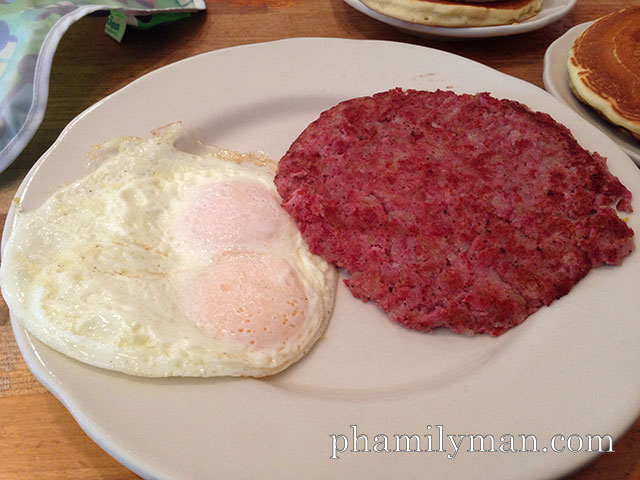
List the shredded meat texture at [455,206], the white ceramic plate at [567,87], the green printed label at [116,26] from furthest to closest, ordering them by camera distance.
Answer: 1. the green printed label at [116,26]
2. the white ceramic plate at [567,87]
3. the shredded meat texture at [455,206]

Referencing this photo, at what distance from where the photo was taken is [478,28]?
2986mm

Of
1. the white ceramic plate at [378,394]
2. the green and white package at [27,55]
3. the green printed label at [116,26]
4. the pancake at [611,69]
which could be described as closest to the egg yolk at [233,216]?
the white ceramic plate at [378,394]

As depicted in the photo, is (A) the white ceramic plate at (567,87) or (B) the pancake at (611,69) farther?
(A) the white ceramic plate at (567,87)

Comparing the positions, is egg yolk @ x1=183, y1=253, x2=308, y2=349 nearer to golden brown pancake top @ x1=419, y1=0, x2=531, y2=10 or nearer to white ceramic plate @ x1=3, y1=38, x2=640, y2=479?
white ceramic plate @ x1=3, y1=38, x2=640, y2=479

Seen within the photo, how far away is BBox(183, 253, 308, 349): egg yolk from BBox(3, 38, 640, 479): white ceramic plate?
160 millimetres

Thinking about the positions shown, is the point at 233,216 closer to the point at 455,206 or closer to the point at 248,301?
→ the point at 248,301

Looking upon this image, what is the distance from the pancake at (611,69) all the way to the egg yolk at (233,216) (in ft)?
5.81

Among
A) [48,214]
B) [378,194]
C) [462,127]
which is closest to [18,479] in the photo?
[48,214]

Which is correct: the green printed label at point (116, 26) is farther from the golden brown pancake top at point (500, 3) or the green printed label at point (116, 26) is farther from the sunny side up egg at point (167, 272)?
the golden brown pancake top at point (500, 3)

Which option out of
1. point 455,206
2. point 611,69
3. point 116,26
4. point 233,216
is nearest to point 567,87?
point 611,69

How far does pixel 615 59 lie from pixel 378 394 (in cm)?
219

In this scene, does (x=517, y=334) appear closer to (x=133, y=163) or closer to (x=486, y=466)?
(x=486, y=466)

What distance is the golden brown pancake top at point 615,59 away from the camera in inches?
99.4

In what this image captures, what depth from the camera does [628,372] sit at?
1.76 metres
